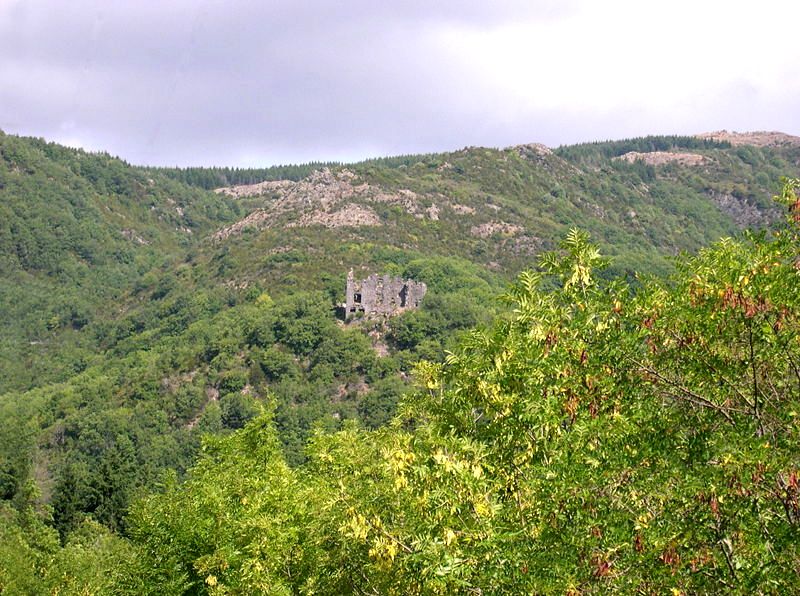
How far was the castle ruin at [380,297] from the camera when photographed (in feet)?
387

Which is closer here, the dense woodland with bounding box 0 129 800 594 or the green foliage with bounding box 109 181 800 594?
the green foliage with bounding box 109 181 800 594

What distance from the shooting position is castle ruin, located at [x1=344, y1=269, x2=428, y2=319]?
118062 mm

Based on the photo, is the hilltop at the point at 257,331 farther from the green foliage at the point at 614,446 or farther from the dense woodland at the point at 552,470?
the green foliage at the point at 614,446

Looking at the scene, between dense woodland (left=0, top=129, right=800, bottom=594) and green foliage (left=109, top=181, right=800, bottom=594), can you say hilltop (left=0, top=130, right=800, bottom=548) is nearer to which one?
dense woodland (left=0, top=129, right=800, bottom=594)

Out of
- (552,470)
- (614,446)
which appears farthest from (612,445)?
(552,470)

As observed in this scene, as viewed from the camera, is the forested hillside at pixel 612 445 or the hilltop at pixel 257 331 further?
the hilltop at pixel 257 331

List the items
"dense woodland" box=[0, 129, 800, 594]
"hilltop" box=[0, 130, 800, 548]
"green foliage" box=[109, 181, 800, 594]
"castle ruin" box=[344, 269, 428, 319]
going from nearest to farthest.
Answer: "green foliage" box=[109, 181, 800, 594], "dense woodland" box=[0, 129, 800, 594], "hilltop" box=[0, 130, 800, 548], "castle ruin" box=[344, 269, 428, 319]

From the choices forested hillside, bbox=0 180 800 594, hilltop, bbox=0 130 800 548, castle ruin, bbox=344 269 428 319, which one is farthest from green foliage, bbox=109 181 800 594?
castle ruin, bbox=344 269 428 319

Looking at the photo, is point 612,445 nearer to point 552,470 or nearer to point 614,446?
point 614,446

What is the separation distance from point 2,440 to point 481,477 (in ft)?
285

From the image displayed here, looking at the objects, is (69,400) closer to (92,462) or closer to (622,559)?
(92,462)

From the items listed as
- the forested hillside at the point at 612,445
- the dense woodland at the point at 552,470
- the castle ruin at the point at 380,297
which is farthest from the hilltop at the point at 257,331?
the forested hillside at the point at 612,445

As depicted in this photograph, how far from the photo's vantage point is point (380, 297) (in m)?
119

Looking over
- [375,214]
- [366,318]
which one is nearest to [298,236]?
[375,214]
